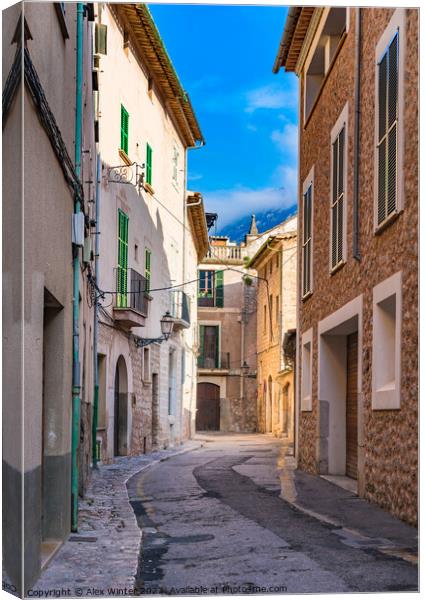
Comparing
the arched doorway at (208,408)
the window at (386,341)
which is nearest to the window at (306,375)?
the arched doorway at (208,408)

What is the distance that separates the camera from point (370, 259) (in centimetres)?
789

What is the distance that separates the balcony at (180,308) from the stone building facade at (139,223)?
0.05 feet

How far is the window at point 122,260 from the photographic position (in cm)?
667

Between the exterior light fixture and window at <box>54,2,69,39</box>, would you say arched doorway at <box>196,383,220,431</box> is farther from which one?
window at <box>54,2,69,39</box>

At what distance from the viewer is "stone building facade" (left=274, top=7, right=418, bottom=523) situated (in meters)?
6.44

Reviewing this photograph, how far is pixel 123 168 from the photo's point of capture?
7129mm

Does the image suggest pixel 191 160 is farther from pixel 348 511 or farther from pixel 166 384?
pixel 166 384

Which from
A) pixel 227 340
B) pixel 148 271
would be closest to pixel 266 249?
pixel 148 271

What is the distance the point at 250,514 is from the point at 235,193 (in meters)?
2.26

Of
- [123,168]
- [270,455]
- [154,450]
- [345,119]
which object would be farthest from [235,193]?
[270,455]

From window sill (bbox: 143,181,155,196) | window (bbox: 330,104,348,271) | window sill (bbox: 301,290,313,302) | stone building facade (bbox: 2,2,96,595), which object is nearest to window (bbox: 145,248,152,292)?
stone building facade (bbox: 2,2,96,595)

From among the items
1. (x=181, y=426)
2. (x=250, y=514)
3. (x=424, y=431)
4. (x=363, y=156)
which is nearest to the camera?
(x=424, y=431)

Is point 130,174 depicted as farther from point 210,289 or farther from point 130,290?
point 210,289

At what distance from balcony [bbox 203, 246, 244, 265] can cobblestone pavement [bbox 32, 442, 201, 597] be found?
1895 millimetres
